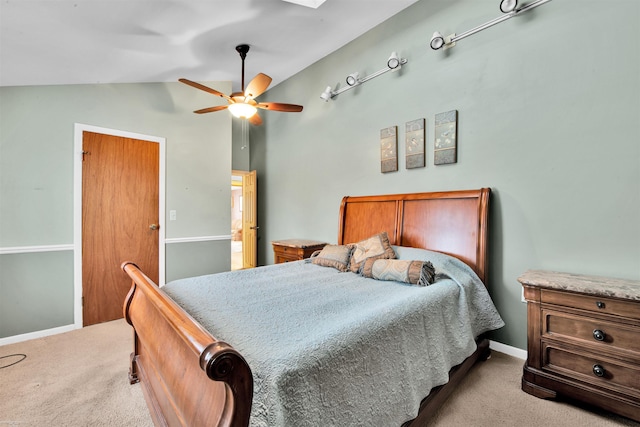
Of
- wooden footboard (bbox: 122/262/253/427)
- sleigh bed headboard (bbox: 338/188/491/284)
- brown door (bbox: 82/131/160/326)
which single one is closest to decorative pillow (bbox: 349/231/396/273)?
sleigh bed headboard (bbox: 338/188/491/284)

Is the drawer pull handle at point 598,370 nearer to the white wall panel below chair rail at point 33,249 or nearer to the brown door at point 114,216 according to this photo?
the brown door at point 114,216

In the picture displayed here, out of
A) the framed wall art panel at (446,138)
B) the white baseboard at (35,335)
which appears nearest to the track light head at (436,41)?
the framed wall art panel at (446,138)

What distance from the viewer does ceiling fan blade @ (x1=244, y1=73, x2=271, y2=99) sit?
2.74 metres

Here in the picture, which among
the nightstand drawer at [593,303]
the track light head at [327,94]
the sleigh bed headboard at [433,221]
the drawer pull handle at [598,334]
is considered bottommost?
the drawer pull handle at [598,334]

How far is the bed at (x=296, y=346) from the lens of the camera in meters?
0.93

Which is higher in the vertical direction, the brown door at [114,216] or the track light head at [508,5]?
the track light head at [508,5]

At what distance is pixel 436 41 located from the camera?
2635 millimetres

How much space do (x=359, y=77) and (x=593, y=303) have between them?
10.1 feet

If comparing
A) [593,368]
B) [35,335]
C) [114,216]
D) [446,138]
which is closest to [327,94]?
[446,138]

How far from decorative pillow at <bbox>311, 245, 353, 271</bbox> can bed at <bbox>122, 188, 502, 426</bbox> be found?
101 millimetres

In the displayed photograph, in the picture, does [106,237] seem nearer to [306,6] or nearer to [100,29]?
[100,29]

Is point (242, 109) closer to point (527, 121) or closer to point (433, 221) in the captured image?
point (433, 221)

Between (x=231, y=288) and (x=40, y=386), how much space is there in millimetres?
1576

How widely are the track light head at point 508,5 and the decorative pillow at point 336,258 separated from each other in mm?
2291
